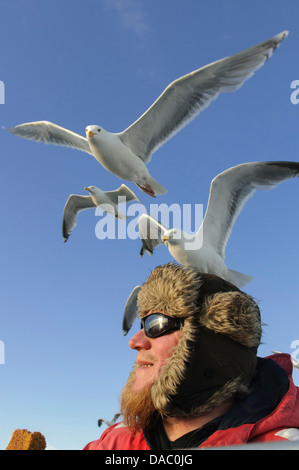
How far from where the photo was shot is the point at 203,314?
2.00 metres

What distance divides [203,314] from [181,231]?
5.81 meters

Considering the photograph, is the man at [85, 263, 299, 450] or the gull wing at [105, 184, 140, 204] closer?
the man at [85, 263, 299, 450]

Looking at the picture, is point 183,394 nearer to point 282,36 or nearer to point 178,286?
point 178,286

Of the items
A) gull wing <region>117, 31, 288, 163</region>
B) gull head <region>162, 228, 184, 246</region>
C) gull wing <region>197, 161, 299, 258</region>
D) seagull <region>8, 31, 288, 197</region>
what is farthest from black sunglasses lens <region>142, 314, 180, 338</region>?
gull head <region>162, 228, 184, 246</region>

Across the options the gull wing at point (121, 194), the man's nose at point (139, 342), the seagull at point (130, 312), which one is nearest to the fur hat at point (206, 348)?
the man's nose at point (139, 342)

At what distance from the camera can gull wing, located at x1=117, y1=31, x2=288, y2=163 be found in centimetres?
621

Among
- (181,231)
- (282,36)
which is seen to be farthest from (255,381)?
(181,231)

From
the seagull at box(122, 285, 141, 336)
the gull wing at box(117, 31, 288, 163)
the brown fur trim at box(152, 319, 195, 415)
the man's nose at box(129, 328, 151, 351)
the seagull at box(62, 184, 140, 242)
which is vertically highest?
the gull wing at box(117, 31, 288, 163)

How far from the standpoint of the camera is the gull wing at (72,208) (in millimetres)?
10805

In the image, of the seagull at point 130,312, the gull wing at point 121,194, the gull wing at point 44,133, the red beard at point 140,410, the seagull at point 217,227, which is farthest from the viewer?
the gull wing at point 121,194

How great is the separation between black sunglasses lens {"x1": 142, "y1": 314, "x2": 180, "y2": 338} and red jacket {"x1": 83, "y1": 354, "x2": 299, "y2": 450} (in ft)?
1.43

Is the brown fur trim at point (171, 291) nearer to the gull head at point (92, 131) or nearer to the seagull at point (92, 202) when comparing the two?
the gull head at point (92, 131)

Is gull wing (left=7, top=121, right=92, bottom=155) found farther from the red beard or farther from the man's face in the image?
the red beard

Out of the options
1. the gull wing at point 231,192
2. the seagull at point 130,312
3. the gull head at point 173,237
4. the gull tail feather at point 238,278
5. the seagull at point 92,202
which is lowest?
the seagull at point 130,312
